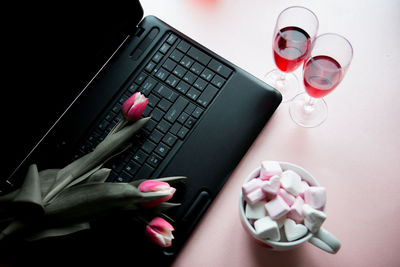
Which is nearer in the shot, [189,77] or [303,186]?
[303,186]

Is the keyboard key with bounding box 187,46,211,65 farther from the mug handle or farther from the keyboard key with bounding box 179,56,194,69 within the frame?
the mug handle

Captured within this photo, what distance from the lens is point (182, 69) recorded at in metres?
0.72

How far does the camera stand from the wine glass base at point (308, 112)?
72 cm

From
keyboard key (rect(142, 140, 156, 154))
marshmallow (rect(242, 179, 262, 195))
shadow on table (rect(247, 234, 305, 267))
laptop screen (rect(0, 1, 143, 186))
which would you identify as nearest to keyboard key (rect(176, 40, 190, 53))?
laptop screen (rect(0, 1, 143, 186))

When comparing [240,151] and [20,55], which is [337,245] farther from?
[20,55]

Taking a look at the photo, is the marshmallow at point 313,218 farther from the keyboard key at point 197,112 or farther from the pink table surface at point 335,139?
the keyboard key at point 197,112

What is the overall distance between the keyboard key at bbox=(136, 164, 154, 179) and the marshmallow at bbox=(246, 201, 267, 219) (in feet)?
0.64

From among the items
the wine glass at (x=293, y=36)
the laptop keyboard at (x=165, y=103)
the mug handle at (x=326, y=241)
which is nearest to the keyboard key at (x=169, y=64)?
the laptop keyboard at (x=165, y=103)

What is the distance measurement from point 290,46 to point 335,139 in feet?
0.68

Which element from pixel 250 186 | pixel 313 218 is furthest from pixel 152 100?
pixel 313 218

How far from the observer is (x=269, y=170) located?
0.57m

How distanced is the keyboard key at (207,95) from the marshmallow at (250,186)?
0.65ft

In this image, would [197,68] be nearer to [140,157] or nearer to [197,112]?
[197,112]

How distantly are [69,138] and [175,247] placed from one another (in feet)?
0.95
